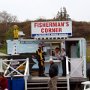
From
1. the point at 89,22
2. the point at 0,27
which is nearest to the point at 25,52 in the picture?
the point at 0,27

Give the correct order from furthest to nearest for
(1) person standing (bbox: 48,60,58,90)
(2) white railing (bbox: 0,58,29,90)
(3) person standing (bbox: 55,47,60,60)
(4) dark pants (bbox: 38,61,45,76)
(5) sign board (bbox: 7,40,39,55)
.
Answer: (5) sign board (bbox: 7,40,39,55) → (3) person standing (bbox: 55,47,60,60) → (4) dark pants (bbox: 38,61,45,76) → (2) white railing (bbox: 0,58,29,90) → (1) person standing (bbox: 48,60,58,90)

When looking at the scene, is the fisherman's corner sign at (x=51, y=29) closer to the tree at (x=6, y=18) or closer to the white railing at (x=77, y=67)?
the white railing at (x=77, y=67)

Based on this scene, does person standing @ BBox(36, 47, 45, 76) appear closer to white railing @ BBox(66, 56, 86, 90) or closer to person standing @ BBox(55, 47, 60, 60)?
person standing @ BBox(55, 47, 60, 60)

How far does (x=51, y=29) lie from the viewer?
911 inches

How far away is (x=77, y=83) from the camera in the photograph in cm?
2139

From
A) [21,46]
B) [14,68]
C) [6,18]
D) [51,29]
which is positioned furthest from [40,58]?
[6,18]

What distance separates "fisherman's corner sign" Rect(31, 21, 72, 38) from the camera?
23.0 m

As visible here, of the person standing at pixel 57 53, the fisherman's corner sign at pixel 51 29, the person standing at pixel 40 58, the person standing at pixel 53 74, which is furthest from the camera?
the fisherman's corner sign at pixel 51 29

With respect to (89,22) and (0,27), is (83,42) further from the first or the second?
(89,22)

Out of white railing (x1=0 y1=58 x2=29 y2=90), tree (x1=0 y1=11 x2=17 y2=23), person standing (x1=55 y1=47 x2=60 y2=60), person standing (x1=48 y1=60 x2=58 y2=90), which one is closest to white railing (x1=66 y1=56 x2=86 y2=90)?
person standing (x1=55 y1=47 x2=60 y2=60)

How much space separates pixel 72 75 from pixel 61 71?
1.80m

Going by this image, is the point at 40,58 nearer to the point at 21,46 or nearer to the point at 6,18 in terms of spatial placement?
the point at 21,46

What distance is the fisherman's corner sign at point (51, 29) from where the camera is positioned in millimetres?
22984

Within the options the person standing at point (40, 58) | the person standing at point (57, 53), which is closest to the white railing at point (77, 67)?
the person standing at point (57, 53)
